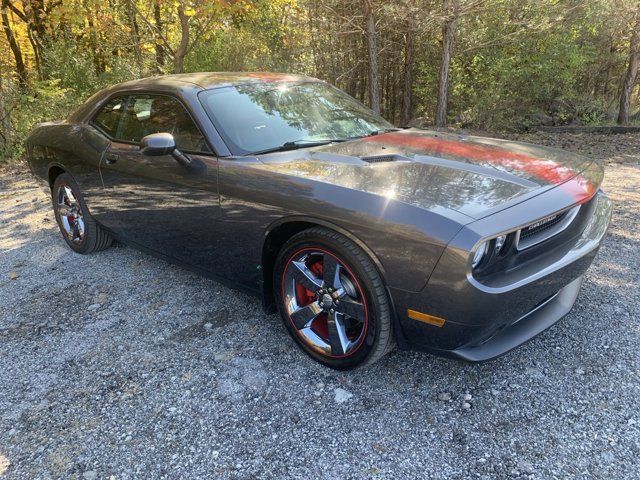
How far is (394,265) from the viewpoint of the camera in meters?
2.12

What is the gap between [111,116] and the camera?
3799mm

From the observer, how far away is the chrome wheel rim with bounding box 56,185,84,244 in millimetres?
4262

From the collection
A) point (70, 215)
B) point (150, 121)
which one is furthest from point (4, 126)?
point (150, 121)

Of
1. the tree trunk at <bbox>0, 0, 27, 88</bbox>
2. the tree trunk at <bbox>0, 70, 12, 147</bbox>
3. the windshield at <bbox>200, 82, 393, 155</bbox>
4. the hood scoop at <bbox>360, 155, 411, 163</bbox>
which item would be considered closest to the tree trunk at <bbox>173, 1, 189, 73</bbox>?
the tree trunk at <bbox>0, 70, 12, 147</bbox>

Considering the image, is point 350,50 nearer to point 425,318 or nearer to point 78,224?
point 78,224

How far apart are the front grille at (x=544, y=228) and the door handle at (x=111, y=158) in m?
2.81

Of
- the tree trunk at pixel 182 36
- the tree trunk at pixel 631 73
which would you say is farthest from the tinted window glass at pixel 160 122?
the tree trunk at pixel 631 73

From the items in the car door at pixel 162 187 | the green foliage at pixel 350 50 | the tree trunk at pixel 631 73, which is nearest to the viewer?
the car door at pixel 162 187

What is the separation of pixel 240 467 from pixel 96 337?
154 cm

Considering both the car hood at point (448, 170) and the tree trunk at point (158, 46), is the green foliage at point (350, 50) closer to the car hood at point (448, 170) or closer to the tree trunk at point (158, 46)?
the tree trunk at point (158, 46)

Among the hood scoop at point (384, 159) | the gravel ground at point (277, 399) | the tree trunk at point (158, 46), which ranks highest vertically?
the tree trunk at point (158, 46)

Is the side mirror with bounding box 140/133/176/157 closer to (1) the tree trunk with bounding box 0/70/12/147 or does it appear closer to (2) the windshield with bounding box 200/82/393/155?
(2) the windshield with bounding box 200/82/393/155

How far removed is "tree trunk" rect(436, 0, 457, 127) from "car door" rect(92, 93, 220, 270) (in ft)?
20.8

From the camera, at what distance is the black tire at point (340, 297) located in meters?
2.23
